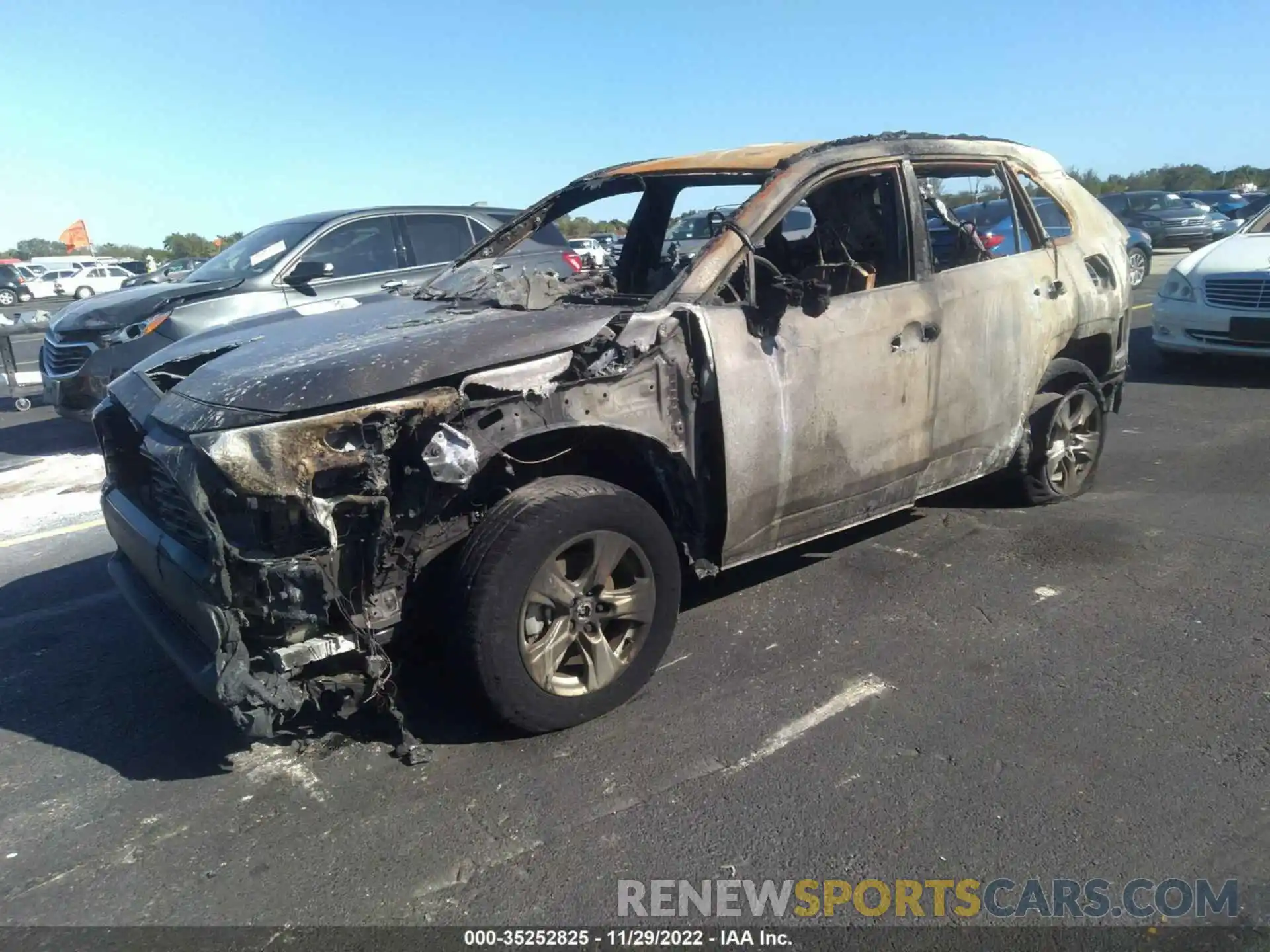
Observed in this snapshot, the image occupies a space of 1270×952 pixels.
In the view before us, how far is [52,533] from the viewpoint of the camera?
19.0 feet

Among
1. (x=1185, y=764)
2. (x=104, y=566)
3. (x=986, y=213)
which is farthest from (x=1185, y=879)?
(x=104, y=566)

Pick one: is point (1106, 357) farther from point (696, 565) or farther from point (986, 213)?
point (696, 565)

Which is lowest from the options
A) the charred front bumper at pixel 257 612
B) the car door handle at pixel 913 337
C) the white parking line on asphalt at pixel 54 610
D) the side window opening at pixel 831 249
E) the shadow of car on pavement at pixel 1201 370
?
the shadow of car on pavement at pixel 1201 370

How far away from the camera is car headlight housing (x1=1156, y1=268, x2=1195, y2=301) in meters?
8.73

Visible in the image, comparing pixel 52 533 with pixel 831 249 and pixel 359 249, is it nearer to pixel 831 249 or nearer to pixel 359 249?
pixel 359 249

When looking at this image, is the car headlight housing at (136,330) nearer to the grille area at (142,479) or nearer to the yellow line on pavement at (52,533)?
the yellow line on pavement at (52,533)

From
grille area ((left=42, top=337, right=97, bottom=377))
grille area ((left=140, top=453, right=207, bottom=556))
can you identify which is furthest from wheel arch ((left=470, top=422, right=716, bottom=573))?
grille area ((left=42, top=337, right=97, bottom=377))

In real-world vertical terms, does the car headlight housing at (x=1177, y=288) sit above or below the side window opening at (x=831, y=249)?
below

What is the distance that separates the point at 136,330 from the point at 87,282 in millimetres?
35282

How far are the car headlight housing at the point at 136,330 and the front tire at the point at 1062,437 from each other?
6.29 m

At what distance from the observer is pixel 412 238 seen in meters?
8.59

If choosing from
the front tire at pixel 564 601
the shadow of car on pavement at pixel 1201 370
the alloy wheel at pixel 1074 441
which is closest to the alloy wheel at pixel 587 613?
the front tire at pixel 564 601

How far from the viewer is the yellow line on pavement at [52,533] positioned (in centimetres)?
564

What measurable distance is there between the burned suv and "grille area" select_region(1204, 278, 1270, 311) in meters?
4.38
